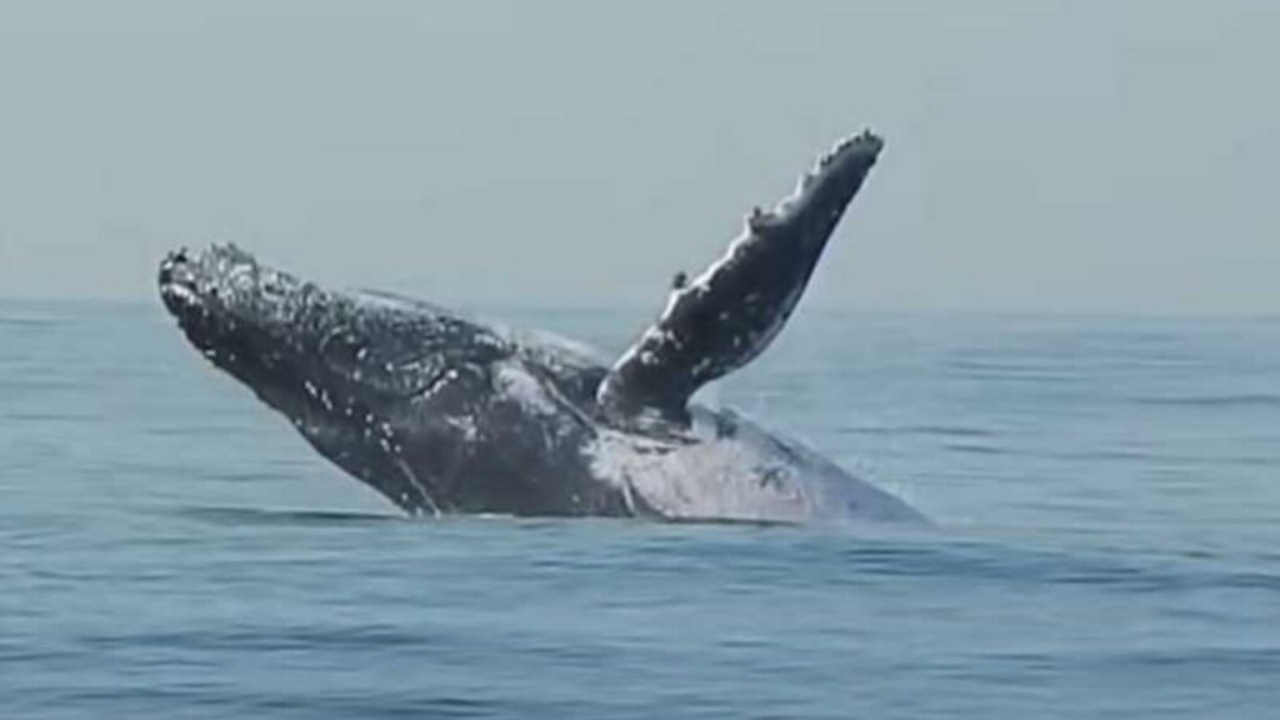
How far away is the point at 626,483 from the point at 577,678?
3913 millimetres

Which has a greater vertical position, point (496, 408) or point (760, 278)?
point (760, 278)

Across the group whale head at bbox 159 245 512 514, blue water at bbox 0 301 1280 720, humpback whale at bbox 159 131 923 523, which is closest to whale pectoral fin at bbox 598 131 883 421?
humpback whale at bbox 159 131 923 523

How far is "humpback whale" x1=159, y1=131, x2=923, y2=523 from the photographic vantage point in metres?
15.5

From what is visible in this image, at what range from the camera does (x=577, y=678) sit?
11.6 metres

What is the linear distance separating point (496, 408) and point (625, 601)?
2.68 meters

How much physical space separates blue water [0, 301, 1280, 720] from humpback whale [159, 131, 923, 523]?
0.24 m

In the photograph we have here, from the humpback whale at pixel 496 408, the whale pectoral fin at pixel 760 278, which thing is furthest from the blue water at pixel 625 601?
the whale pectoral fin at pixel 760 278

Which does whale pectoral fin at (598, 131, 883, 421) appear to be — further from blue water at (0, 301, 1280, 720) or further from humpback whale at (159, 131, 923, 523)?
blue water at (0, 301, 1280, 720)

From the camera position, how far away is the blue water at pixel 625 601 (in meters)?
11.4

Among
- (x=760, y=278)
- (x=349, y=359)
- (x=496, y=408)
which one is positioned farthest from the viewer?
(x=349, y=359)

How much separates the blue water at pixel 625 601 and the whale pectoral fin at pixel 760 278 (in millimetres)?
782

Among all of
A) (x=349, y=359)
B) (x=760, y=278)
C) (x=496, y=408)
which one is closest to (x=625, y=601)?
(x=760, y=278)

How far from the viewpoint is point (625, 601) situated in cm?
1330

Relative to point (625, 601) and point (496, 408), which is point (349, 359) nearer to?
point (496, 408)
